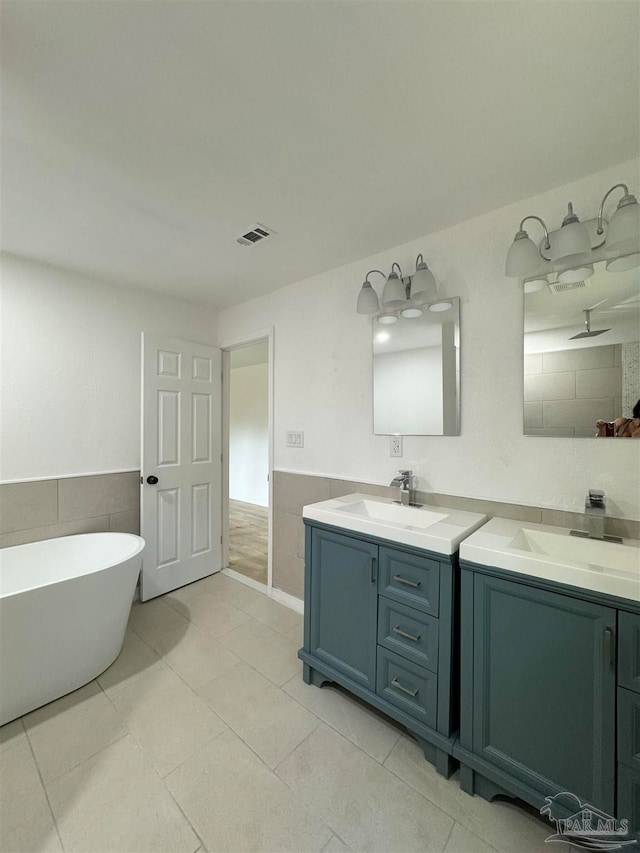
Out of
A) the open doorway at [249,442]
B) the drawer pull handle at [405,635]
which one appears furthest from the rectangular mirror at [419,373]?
the open doorway at [249,442]

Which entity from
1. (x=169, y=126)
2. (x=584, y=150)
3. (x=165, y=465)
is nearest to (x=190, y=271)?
(x=169, y=126)

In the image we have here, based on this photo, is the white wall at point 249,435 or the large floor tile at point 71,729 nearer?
the large floor tile at point 71,729

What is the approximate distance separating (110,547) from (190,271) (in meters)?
2.00

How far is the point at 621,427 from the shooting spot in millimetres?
1408

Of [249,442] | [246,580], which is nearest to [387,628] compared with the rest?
[246,580]

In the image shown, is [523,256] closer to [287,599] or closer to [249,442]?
[287,599]

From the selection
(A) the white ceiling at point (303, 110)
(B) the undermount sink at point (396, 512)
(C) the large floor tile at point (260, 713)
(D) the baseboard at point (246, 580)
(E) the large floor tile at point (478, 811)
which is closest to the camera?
(A) the white ceiling at point (303, 110)

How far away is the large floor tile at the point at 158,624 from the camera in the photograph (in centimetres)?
218

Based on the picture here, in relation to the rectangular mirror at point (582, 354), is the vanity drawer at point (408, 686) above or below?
below

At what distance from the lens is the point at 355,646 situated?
1.64 metres

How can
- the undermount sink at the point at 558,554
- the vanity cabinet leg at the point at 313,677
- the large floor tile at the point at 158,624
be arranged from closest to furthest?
the undermount sink at the point at 558,554 < the vanity cabinet leg at the point at 313,677 < the large floor tile at the point at 158,624

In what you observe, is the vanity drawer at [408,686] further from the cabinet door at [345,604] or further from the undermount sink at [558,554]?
the undermount sink at [558,554]

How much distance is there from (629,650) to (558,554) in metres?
0.45

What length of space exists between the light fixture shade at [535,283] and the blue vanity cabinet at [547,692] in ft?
4.16
